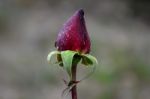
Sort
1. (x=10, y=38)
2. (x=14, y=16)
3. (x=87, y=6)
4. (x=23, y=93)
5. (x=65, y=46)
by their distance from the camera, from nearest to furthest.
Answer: (x=65, y=46) → (x=23, y=93) → (x=10, y=38) → (x=14, y=16) → (x=87, y=6)

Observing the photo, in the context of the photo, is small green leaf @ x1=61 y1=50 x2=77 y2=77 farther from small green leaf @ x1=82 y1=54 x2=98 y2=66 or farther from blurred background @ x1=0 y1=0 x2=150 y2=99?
blurred background @ x1=0 y1=0 x2=150 y2=99

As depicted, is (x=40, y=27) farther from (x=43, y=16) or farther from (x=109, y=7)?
(x=109, y=7)

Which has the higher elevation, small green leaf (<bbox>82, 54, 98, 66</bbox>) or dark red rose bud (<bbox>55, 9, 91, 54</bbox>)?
dark red rose bud (<bbox>55, 9, 91, 54</bbox>)

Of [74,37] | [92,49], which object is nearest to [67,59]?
[74,37]

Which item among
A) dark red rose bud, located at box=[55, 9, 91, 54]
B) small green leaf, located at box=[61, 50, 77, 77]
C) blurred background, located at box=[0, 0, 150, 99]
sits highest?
blurred background, located at box=[0, 0, 150, 99]

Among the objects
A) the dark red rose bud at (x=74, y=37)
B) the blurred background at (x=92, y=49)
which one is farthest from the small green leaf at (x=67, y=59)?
the blurred background at (x=92, y=49)

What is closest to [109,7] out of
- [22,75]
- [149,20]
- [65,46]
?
[149,20]

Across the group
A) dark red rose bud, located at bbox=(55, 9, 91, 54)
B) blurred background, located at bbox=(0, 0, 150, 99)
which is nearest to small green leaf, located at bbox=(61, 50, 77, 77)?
dark red rose bud, located at bbox=(55, 9, 91, 54)
